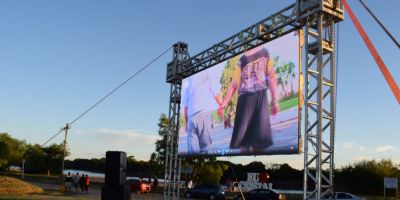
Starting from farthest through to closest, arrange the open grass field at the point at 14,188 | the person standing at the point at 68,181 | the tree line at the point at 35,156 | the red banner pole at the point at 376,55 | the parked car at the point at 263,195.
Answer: the tree line at the point at 35,156
the person standing at the point at 68,181
the parked car at the point at 263,195
the open grass field at the point at 14,188
the red banner pole at the point at 376,55

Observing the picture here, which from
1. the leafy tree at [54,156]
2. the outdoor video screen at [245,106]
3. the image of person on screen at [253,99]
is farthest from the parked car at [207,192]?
the leafy tree at [54,156]

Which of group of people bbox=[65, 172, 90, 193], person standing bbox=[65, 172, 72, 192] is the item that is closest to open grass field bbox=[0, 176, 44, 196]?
group of people bbox=[65, 172, 90, 193]

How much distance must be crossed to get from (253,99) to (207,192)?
24683mm

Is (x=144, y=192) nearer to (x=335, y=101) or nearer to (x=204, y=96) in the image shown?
(x=204, y=96)

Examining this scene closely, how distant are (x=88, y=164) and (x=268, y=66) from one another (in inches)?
5484

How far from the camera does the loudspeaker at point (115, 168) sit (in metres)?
11.9

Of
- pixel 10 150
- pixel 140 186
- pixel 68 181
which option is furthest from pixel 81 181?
pixel 10 150

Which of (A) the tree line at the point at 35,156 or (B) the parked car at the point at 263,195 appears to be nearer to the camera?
(B) the parked car at the point at 263,195

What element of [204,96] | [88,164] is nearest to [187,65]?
[204,96]

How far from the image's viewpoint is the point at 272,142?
1623 cm

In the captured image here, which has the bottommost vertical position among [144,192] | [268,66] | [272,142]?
[144,192]

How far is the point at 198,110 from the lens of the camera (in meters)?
21.5

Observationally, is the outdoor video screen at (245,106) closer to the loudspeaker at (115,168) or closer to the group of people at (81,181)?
the loudspeaker at (115,168)

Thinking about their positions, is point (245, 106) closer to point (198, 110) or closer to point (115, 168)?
point (198, 110)
